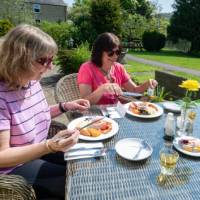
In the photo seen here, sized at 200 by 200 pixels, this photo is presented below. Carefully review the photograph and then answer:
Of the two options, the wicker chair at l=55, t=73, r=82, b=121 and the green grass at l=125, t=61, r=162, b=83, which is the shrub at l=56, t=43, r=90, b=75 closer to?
the green grass at l=125, t=61, r=162, b=83

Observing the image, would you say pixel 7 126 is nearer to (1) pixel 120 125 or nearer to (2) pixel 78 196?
(2) pixel 78 196

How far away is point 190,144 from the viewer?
1.65 meters

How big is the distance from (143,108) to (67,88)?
97 centimetres

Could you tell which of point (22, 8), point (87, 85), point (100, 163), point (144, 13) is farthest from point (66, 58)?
point (144, 13)

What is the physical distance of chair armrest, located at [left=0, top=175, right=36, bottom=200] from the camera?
1.31 m

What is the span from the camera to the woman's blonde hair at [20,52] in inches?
62.4

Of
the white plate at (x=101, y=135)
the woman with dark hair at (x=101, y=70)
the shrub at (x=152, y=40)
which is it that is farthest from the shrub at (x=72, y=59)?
the shrub at (x=152, y=40)

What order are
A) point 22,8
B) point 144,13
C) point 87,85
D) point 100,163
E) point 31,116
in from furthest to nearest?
point 144,13 → point 22,8 → point 87,85 → point 31,116 → point 100,163

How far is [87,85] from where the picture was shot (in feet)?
8.46

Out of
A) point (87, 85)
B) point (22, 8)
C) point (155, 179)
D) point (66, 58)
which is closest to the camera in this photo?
point (155, 179)

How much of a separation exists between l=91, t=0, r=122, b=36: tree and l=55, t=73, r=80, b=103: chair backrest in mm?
13361

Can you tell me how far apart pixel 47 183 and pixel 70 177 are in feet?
1.12

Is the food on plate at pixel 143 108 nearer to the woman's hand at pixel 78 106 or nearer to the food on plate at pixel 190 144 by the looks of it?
the woman's hand at pixel 78 106

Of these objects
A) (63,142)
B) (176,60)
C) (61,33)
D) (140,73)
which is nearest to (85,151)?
(63,142)
